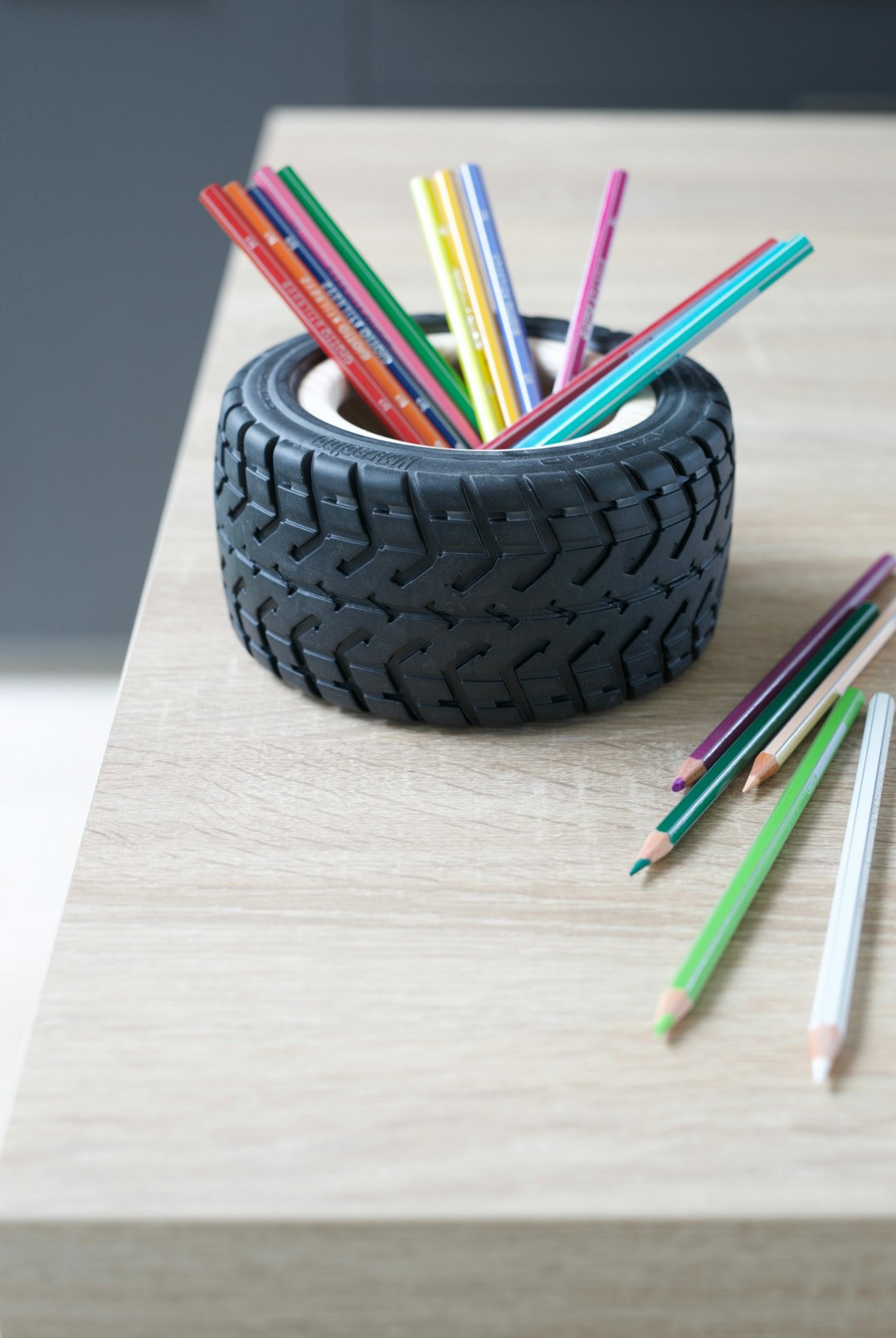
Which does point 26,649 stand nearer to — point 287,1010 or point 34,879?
point 34,879

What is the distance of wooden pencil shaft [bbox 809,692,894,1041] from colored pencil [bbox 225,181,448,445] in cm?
19

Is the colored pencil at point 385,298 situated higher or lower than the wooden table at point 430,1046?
higher

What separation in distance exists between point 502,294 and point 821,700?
0.21 meters

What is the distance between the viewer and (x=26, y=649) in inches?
60.7

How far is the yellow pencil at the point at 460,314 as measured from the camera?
19.9 inches

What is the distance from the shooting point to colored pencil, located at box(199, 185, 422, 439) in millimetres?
456

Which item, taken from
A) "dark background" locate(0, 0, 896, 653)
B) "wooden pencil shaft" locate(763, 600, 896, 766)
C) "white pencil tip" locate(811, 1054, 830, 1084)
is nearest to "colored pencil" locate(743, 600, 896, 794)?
"wooden pencil shaft" locate(763, 600, 896, 766)

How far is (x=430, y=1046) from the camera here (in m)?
0.34

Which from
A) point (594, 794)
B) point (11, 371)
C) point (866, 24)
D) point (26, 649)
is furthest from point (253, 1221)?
point (866, 24)

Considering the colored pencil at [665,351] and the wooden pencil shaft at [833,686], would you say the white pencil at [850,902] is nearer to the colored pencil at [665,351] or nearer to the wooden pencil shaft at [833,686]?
the wooden pencil shaft at [833,686]

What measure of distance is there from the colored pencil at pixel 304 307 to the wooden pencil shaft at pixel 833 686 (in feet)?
0.58

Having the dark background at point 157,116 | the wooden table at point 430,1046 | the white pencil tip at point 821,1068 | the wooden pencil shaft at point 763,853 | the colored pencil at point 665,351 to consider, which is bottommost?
the dark background at point 157,116

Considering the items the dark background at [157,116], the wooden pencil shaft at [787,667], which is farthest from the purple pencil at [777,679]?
the dark background at [157,116]

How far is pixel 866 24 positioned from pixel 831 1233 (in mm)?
1748
